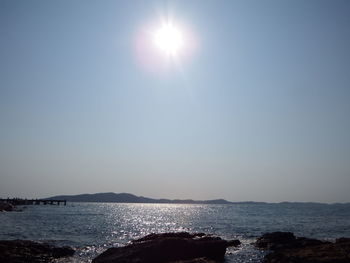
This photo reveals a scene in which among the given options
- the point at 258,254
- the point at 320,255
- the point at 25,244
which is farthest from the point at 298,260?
the point at 25,244

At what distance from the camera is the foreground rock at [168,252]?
31797 millimetres

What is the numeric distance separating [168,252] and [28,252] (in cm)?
1251

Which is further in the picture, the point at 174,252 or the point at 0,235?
the point at 0,235

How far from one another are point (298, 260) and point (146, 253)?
40.5 ft

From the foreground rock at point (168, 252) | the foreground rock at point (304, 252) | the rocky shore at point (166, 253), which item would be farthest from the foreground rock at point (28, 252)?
the foreground rock at point (304, 252)

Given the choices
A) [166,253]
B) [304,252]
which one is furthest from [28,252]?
[304,252]

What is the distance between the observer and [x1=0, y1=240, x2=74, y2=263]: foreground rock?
105ft

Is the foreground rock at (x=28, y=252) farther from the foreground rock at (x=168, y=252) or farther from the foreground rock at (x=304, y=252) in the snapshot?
the foreground rock at (x=304, y=252)

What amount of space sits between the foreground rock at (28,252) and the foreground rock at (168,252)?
528cm

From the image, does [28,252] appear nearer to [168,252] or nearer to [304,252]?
[168,252]

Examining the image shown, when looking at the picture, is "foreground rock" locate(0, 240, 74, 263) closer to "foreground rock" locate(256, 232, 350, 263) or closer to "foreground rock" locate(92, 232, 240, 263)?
"foreground rock" locate(92, 232, 240, 263)

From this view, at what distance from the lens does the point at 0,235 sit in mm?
51906

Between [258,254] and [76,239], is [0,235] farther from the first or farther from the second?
[258,254]

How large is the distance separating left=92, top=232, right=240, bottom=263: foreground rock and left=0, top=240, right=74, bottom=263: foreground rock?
528cm
